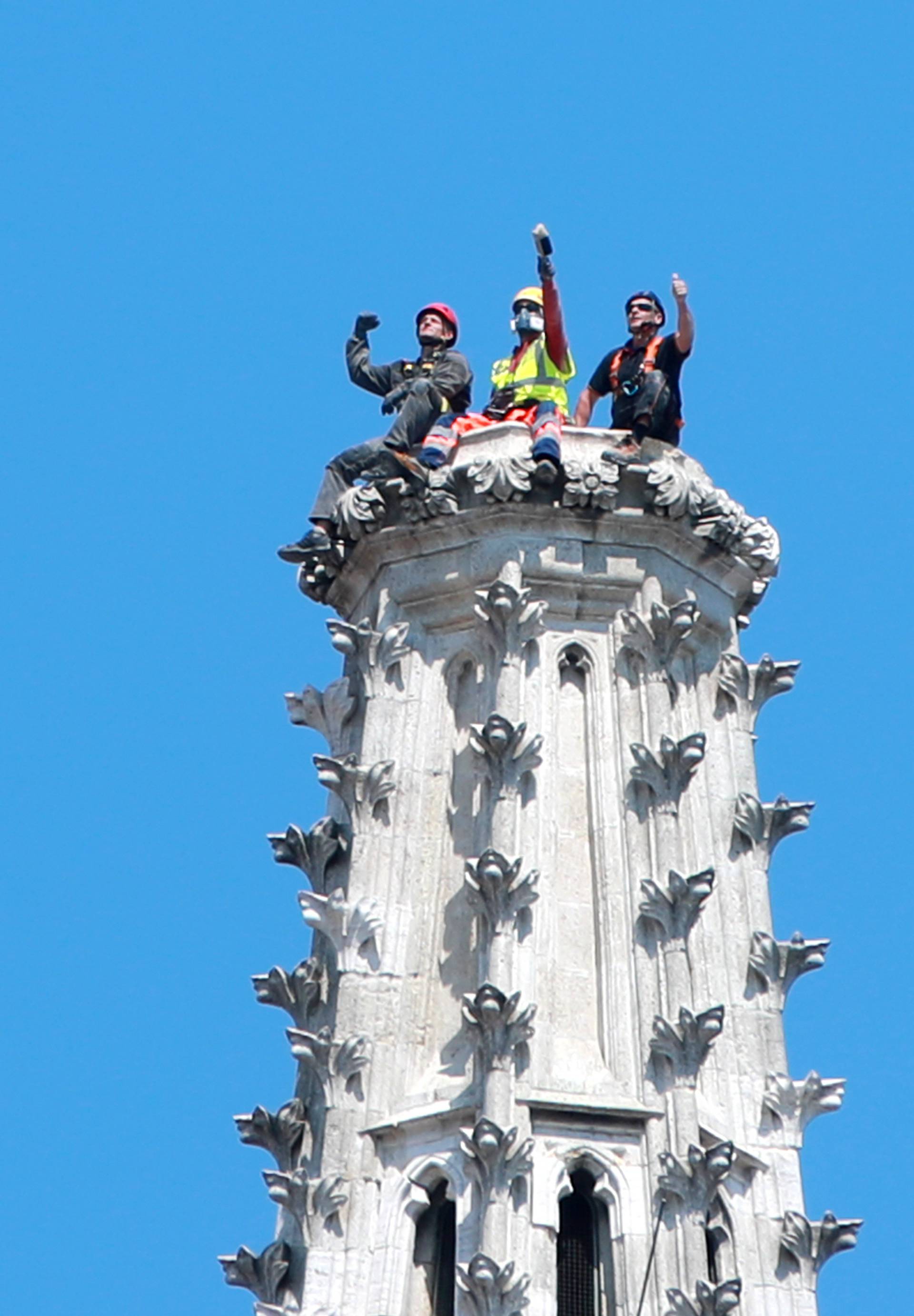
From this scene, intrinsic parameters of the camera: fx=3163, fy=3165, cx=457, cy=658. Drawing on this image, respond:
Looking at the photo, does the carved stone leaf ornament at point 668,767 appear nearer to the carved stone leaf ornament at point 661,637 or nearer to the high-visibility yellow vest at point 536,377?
the carved stone leaf ornament at point 661,637

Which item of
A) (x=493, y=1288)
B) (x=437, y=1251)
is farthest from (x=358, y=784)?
(x=493, y=1288)

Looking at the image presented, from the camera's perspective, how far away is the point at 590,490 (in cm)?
3344

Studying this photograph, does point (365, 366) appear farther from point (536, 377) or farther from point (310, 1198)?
point (310, 1198)

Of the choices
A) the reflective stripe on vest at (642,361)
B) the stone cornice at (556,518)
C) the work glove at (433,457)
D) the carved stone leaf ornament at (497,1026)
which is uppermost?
the reflective stripe on vest at (642,361)

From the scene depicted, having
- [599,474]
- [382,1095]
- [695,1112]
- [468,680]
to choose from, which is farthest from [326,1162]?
[599,474]

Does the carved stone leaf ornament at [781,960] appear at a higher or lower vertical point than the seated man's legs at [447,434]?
lower

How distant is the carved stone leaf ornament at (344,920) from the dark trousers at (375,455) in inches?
203

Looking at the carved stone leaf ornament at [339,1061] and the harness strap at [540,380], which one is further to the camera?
the harness strap at [540,380]

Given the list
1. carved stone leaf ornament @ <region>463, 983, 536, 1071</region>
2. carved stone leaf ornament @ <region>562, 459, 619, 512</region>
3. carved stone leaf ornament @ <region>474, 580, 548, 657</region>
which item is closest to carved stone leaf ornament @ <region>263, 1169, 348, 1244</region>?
carved stone leaf ornament @ <region>463, 983, 536, 1071</region>

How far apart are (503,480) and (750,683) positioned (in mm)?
3507

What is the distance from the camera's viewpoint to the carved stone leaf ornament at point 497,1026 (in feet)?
94.7

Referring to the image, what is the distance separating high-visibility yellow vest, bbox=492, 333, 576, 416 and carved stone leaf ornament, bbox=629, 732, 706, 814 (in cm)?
531

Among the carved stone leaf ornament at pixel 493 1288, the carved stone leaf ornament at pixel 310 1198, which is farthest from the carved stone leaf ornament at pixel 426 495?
the carved stone leaf ornament at pixel 493 1288

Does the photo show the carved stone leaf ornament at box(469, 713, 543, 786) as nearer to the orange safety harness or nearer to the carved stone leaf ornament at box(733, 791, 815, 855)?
the carved stone leaf ornament at box(733, 791, 815, 855)
